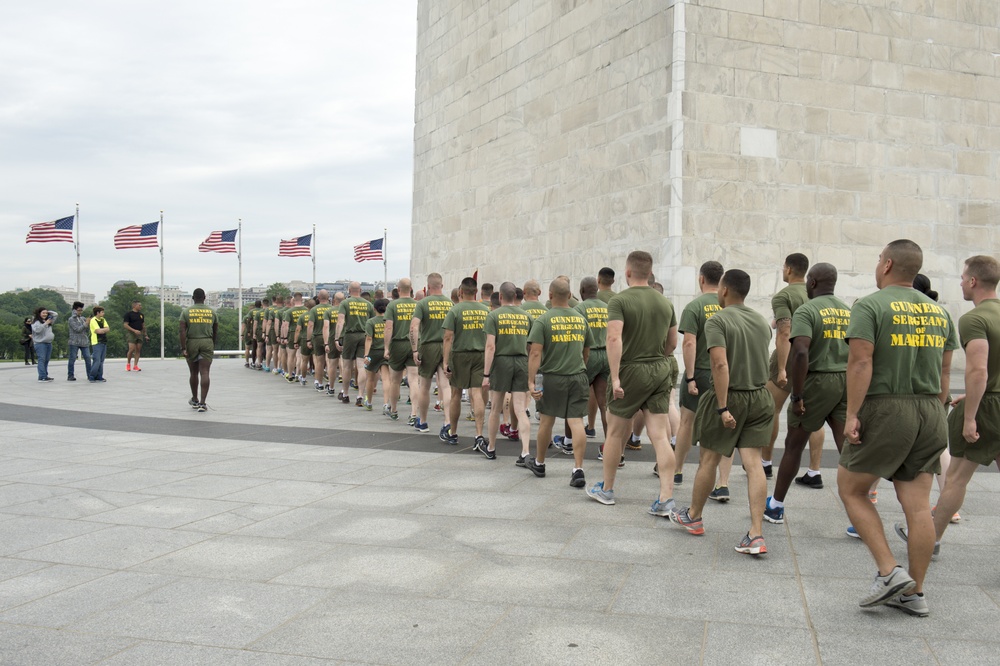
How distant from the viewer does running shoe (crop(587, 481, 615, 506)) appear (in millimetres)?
6508

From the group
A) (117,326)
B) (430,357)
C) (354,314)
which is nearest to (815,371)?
(430,357)

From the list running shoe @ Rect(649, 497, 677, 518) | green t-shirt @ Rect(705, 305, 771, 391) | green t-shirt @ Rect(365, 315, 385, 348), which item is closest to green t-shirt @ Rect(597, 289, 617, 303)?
running shoe @ Rect(649, 497, 677, 518)

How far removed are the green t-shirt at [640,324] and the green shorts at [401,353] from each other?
543cm

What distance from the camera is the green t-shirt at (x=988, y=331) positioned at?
4770 mm

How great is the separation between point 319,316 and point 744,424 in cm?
1239

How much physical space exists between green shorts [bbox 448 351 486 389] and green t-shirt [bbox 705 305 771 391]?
447 cm

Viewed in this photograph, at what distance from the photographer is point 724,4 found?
14773 millimetres

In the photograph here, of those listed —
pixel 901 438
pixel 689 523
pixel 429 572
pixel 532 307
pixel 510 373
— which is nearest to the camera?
pixel 901 438

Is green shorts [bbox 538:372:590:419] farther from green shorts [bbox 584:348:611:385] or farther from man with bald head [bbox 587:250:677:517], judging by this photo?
green shorts [bbox 584:348:611:385]

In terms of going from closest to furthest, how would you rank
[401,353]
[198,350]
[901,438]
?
[901,438]
[401,353]
[198,350]

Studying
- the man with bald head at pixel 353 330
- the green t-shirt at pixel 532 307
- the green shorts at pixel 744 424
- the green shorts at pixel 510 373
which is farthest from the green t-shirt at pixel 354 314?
the green shorts at pixel 744 424

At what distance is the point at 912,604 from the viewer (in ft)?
13.2

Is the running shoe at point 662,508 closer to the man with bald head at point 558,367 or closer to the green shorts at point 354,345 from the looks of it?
the man with bald head at point 558,367

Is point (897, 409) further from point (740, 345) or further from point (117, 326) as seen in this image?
point (117, 326)
